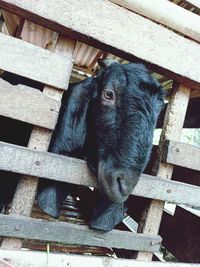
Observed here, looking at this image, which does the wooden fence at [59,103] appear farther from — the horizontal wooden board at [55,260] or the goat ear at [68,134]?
the goat ear at [68,134]

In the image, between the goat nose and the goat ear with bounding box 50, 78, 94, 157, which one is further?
the goat ear with bounding box 50, 78, 94, 157

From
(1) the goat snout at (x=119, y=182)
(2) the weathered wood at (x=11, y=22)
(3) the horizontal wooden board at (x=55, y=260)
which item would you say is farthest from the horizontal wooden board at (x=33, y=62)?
(2) the weathered wood at (x=11, y=22)

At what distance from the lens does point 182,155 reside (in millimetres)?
2006

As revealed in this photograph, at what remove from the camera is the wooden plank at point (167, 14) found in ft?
6.17

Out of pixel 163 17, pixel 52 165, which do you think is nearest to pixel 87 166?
pixel 52 165

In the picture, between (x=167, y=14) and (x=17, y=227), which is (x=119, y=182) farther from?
(x=167, y=14)

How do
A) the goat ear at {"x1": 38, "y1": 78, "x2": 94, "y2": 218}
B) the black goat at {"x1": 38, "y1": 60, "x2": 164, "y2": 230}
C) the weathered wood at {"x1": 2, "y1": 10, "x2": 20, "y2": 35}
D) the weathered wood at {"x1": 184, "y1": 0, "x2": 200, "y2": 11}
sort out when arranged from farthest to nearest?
the weathered wood at {"x1": 2, "y1": 10, "x2": 20, "y2": 35}
the weathered wood at {"x1": 184, "y1": 0, "x2": 200, "y2": 11}
the goat ear at {"x1": 38, "y1": 78, "x2": 94, "y2": 218}
the black goat at {"x1": 38, "y1": 60, "x2": 164, "y2": 230}

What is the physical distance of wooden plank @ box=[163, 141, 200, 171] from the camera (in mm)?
1964

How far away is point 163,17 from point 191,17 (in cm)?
23

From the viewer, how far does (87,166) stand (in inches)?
69.6

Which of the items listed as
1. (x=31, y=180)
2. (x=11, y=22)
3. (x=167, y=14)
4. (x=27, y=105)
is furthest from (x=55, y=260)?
(x=11, y=22)

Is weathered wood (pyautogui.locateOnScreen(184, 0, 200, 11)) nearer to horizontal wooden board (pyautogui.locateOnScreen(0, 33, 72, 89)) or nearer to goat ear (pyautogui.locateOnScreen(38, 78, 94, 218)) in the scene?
goat ear (pyautogui.locateOnScreen(38, 78, 94, 218))

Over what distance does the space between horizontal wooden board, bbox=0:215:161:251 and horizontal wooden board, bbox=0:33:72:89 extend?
802 mm

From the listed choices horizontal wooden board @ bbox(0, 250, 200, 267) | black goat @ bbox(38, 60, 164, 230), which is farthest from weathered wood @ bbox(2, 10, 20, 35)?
horizontal wooden board @ bbox(0, 250, 200, 267)
